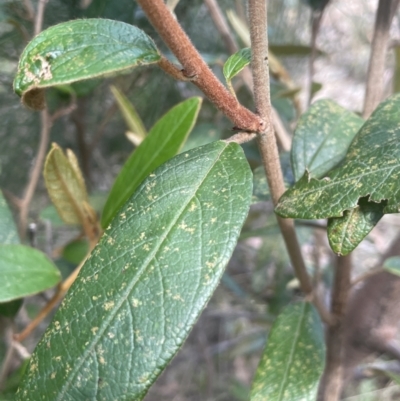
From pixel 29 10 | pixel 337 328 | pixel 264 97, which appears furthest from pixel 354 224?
pixel 29 10

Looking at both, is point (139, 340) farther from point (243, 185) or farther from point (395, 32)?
point (395, 32)

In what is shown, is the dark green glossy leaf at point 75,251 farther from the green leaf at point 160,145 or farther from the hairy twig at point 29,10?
the hairy twig at point 29,10

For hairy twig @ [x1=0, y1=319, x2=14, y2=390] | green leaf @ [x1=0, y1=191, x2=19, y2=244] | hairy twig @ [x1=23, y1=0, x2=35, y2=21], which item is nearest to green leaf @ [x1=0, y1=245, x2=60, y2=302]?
green leaf @ [x1=0, y1=191, x2=19, y2=244]

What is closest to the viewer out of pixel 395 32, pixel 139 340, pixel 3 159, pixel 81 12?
pixel 139 340

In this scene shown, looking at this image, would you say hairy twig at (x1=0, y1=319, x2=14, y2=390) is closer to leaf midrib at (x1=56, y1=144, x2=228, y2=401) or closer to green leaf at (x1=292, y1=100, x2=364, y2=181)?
leaf midrib at (x1=56, y1=144, x2=228, y2=401)

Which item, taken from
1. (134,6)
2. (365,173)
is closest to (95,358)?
(365,173)

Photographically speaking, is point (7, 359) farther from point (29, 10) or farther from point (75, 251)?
point (29, 10)
